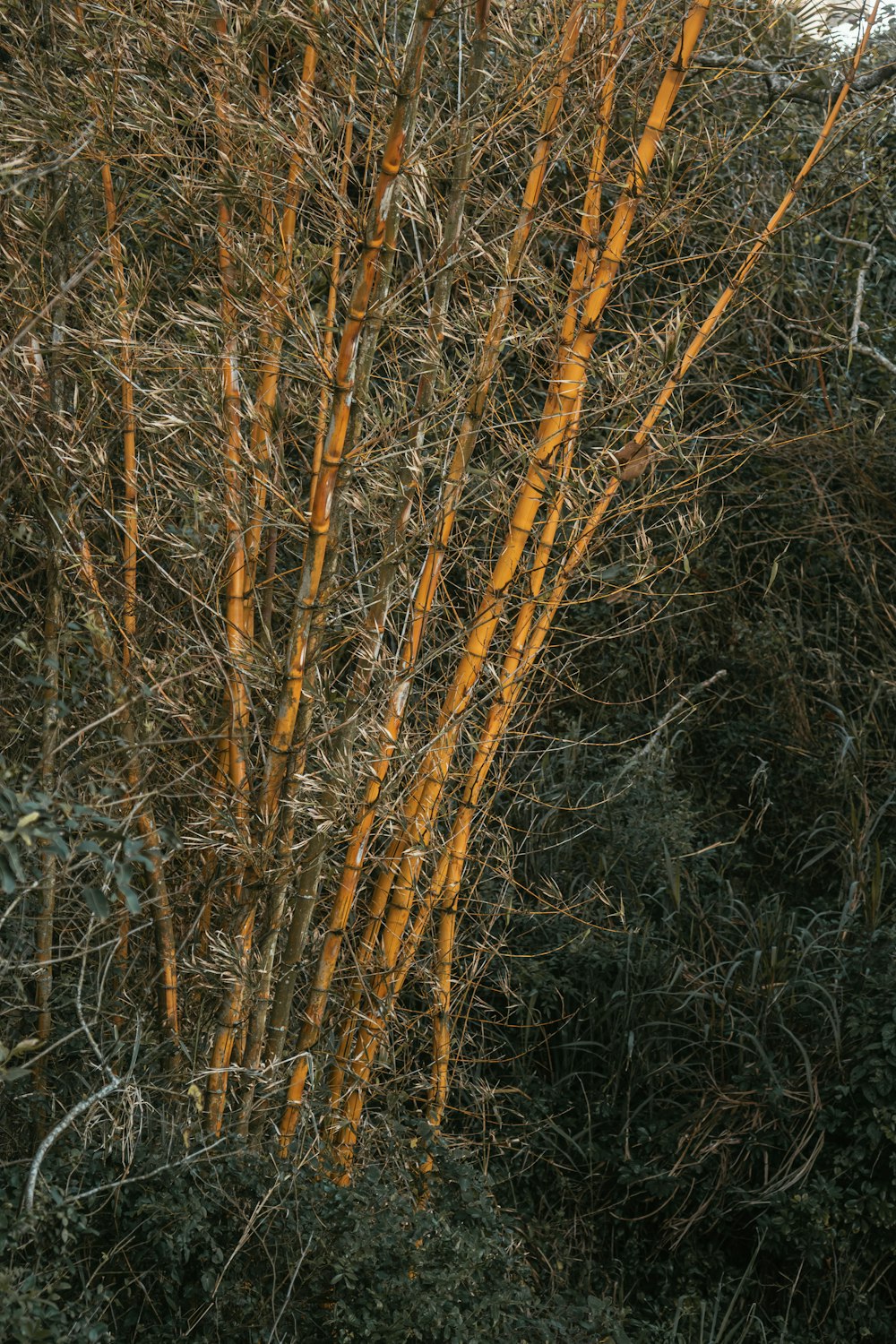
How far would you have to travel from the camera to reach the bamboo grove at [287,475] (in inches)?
113

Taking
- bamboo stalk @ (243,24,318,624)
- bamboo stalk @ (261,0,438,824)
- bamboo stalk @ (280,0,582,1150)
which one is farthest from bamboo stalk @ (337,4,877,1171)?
bamboo stalk @ (243,24,318,624)

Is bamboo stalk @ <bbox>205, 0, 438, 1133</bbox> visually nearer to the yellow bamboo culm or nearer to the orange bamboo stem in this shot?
the yellow bamboo culm

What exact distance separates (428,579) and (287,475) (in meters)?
0.42

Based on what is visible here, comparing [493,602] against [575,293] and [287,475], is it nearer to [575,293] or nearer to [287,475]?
[287,475]

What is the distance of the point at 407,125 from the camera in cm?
266

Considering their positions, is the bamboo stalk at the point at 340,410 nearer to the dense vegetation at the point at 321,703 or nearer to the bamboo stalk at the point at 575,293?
the dense vegetation at the point at 321,703

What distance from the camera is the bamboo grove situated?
2.88 m

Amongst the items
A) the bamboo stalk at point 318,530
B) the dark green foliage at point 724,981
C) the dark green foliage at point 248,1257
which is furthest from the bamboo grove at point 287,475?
the dark green foliage at point 724,981

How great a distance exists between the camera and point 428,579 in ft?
10.1

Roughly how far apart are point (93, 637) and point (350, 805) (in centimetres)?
72

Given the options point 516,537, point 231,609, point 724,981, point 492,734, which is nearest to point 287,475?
point 231,609

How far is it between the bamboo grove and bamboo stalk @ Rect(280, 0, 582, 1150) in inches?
0.4

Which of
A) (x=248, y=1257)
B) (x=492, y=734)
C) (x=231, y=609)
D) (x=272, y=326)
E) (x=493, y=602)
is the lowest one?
(x=248, y=1257)

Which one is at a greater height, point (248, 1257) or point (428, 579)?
point (428, 579)
